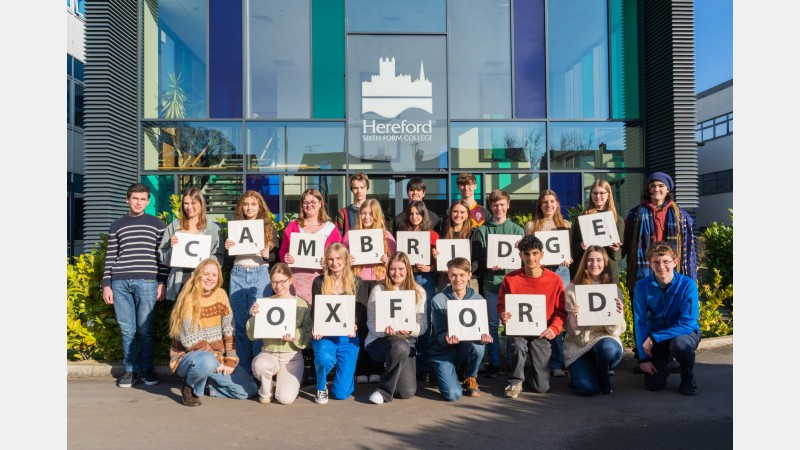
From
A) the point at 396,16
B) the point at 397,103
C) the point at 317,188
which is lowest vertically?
the point at 317,188

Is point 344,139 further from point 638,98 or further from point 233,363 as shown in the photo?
point 233,363

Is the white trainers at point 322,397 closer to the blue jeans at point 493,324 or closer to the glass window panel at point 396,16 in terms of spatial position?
the blue jeans at point 493,324

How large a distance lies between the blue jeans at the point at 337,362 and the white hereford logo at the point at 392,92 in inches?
267

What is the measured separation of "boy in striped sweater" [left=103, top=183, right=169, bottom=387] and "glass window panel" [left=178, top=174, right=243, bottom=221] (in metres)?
5.21

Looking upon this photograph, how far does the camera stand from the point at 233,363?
19.9 ft

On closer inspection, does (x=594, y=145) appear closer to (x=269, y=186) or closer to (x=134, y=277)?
(x=269, y=186)

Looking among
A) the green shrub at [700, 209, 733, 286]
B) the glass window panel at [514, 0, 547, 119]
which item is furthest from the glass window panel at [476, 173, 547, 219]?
the green shrub at [700, 209, 733, 286]

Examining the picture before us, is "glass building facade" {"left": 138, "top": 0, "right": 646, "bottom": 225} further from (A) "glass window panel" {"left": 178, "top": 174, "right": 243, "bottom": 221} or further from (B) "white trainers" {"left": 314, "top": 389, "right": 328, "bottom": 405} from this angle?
(B) "white trainers" {"left": 314, "top": 389, "right": 328, "bottom": 405}

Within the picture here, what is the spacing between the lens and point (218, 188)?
12.0 meters

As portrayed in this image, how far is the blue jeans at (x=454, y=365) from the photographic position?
5.95 meters

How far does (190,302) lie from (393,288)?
1938 millimetres

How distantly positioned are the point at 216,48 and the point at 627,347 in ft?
30.0

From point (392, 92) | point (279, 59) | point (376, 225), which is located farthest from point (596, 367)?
point (279, 59)

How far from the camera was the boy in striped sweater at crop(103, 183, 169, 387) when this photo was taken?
6586 mm
